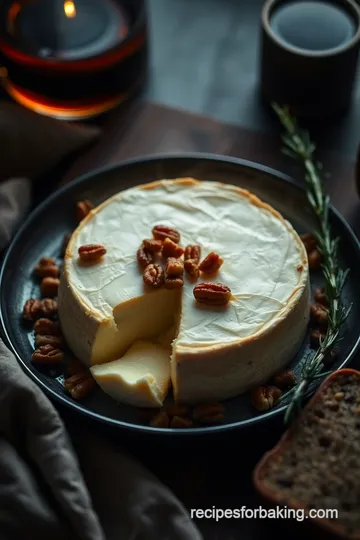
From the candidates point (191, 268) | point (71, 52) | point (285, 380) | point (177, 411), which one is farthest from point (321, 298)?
point (71, 52)

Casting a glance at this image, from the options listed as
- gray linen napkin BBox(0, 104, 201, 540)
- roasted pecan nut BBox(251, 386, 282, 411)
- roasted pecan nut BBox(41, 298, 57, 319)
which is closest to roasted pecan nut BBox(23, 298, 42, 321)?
roasted pecan nut BBox(41, 298, 57, 319)

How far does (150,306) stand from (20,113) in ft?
2.72

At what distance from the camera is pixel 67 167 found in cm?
247

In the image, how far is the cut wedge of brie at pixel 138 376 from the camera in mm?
1832

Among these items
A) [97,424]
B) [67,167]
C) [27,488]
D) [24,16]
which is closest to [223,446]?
[97,424]

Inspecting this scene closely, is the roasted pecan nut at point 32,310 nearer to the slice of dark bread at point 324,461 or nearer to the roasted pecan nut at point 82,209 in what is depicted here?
the roasted pecan nut at point 82,209

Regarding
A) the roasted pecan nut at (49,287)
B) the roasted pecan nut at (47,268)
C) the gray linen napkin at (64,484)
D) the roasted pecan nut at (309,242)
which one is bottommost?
the gray linen napkin at (64,484)

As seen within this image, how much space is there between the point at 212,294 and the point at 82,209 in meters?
0.54

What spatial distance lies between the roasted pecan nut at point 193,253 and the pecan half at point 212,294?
3.5 inches

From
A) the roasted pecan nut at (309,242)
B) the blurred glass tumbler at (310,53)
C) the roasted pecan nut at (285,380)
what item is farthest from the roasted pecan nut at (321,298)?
the blurred glass tumbler at (310,53)

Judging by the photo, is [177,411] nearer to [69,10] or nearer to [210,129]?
[210,129]

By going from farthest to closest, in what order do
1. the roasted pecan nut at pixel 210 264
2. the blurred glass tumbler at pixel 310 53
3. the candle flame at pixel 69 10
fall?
1. the candle flame at pixel 69 10
2. the blurred glass tumbler at pixel 310 53
3. the roasted pecan nut at pixel 210 264

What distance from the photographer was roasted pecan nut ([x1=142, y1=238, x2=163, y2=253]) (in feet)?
6.41

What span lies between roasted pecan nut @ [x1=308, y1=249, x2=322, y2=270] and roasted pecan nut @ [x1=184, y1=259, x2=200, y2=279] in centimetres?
35
